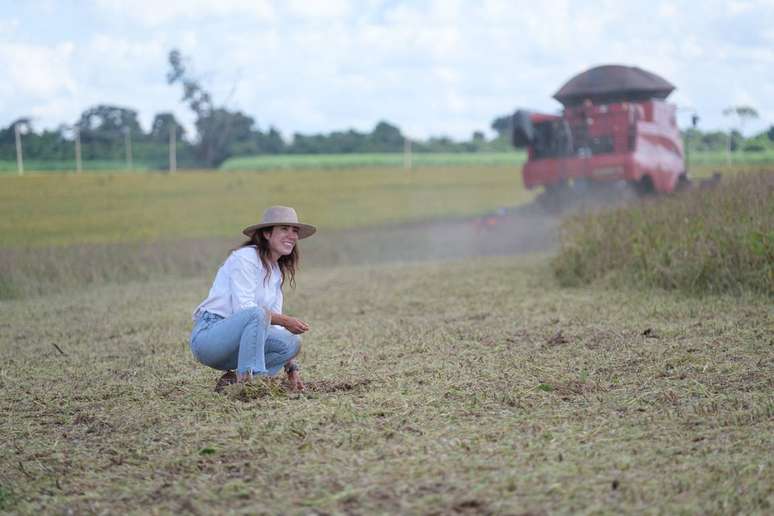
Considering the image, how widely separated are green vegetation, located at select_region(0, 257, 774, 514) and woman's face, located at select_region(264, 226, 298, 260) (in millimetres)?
781

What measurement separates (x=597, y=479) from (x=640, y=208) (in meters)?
8.94

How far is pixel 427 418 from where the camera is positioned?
204 inches

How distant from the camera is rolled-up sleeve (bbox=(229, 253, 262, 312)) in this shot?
5.80 m

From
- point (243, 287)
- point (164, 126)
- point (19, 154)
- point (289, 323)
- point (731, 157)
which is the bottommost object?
point (289, 323)

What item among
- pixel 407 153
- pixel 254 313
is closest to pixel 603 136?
pixel 254 313

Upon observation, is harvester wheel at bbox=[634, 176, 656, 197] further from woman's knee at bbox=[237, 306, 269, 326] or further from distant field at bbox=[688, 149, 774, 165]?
woman's knee at bbox=[237, 306, 269, 326]

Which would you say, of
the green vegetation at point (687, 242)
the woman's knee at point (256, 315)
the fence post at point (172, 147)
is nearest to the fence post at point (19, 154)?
the fence post at point (172, 147)

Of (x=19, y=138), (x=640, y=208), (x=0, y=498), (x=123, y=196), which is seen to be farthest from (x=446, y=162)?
(x=0, y=498)

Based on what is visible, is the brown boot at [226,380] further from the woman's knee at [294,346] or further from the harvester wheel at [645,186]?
the harvester wheel at [645,186]

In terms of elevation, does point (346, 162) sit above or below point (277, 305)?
above

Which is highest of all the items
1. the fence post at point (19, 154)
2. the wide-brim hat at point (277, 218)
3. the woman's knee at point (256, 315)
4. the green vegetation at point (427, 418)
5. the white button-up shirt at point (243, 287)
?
the fence post at point (19, 154)

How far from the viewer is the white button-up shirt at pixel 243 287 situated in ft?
19.1

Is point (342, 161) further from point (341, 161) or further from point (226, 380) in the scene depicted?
point (226, 380)

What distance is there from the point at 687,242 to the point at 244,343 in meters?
6.23
